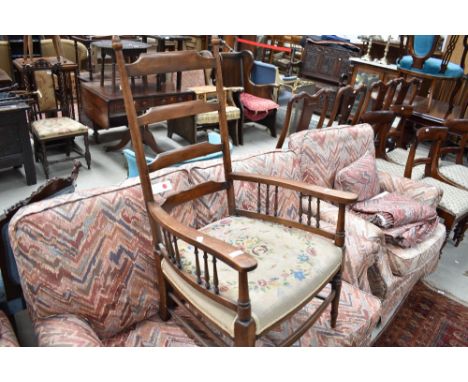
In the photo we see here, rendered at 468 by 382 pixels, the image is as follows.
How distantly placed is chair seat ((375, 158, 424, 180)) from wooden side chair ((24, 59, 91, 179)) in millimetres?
2456

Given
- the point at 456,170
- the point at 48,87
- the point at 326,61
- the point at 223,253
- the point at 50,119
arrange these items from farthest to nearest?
the point at 326,61 → the point at 48,87 → the point at 50,119 → the point at 456,170 → the point at 223,253

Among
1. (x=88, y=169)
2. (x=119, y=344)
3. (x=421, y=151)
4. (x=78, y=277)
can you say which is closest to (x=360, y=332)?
(x=119, y=344)

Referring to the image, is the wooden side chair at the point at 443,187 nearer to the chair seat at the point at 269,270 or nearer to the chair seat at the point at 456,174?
the chair seat at the point at 456,174

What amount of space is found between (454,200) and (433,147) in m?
0.42

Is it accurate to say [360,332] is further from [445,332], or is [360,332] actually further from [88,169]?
[88,169]

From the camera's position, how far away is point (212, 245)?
1.07 metres

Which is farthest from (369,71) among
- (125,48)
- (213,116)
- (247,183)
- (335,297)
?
(335,297)

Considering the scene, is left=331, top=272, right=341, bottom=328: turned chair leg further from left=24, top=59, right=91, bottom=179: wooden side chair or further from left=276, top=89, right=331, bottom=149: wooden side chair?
left=24, top=59, right=91, bottom=179: wooden side chair

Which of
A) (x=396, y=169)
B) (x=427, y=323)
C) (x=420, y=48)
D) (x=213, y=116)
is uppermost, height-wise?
(x=420, y=48)

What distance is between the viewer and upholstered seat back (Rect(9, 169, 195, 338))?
4.05 ft

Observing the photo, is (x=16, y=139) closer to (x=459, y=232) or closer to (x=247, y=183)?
(x=247, y=183)

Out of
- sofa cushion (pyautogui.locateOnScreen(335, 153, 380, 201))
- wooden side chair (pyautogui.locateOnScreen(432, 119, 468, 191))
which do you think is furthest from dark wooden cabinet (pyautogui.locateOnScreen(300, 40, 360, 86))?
sofa cushion (pyautogui.locateOnScreen(335, 153, 380, 201))
